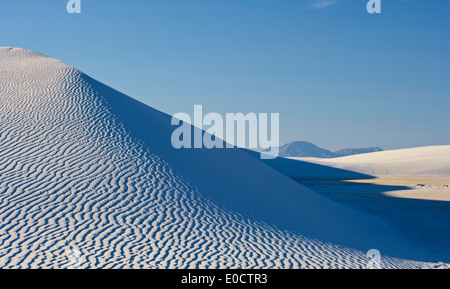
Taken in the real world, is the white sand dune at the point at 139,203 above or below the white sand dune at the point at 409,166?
below

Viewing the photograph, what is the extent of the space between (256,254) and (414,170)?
5041cm

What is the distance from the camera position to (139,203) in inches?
433

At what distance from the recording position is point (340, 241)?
11398 mm

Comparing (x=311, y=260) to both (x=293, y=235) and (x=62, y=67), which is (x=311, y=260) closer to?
(x=293, y=235)

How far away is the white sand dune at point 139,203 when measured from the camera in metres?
8.61

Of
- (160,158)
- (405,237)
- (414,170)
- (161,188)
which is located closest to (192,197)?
(161,188)

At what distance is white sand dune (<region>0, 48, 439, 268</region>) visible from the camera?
28.2 feet

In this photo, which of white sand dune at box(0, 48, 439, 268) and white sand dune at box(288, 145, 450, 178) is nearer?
white sand dune at box(0, 48, 439, 268)

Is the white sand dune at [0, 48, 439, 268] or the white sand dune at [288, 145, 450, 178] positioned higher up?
the white sand dune at [288, 145, 450, 178]

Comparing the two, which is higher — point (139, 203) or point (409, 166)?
point (409, 166)

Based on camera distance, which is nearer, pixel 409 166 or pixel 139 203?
pixel 139 203
